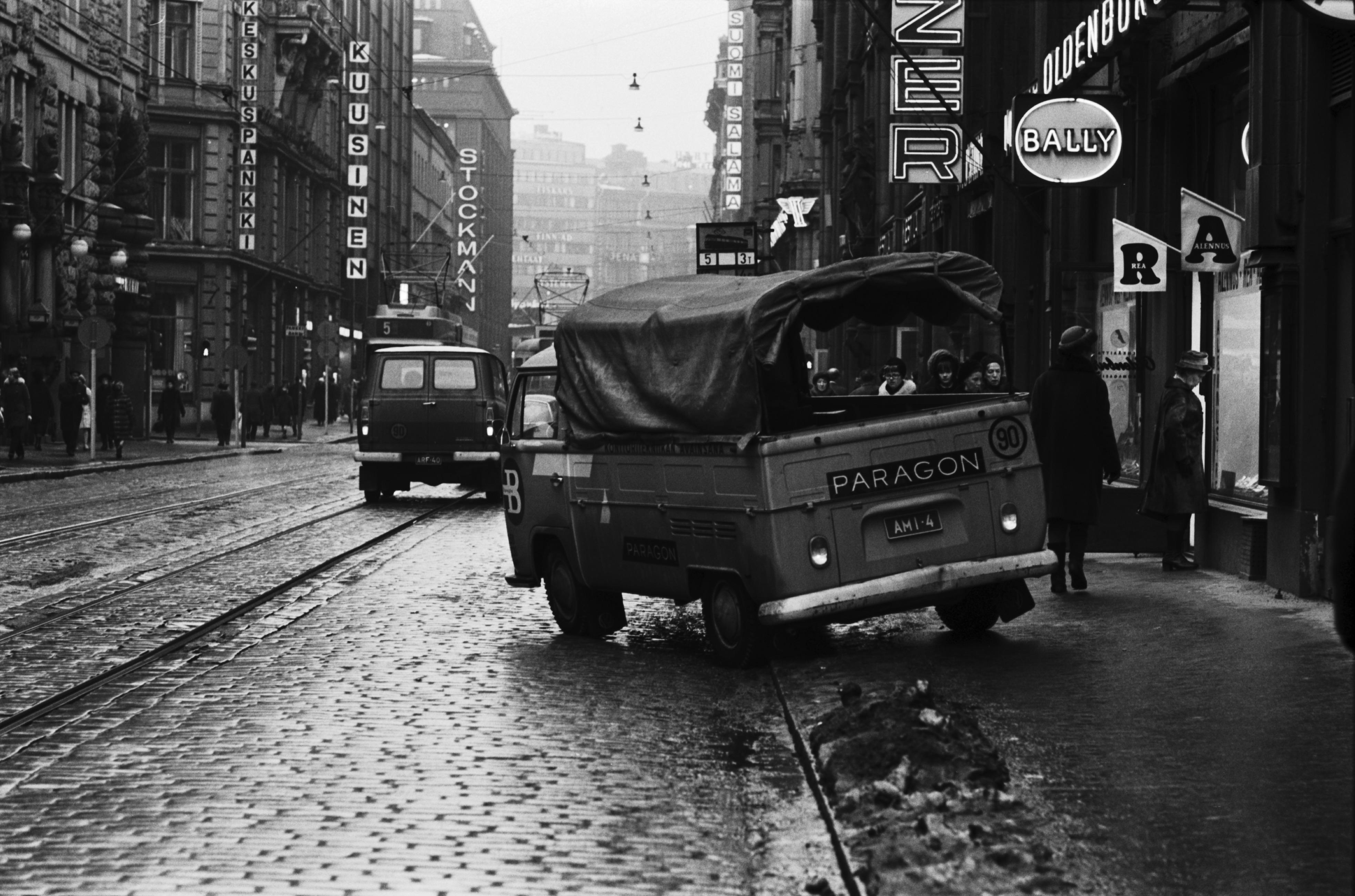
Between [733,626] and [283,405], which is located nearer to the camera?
[733,626]

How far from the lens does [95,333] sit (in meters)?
36.6

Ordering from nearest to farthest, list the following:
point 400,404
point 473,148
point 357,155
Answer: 1. point 400,404
2. point 357,155
3. point 473,148

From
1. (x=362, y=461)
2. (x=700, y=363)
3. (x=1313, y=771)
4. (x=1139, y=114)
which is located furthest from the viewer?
(x=362, y=461)

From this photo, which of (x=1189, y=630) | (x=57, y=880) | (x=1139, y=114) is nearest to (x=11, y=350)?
(x=1139, y=114)

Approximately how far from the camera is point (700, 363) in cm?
1106

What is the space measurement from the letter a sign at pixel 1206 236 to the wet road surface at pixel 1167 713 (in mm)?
2649

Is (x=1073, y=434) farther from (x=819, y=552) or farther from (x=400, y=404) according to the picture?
(x=400, y=404)

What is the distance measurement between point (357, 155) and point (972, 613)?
76.5m

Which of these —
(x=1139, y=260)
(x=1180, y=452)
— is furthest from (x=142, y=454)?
(x=1180, y=452)

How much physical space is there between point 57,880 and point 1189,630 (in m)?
7.46

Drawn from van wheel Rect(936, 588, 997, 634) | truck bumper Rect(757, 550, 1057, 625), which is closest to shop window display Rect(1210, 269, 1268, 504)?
van wheel Rect(936, 588, 997, 634)

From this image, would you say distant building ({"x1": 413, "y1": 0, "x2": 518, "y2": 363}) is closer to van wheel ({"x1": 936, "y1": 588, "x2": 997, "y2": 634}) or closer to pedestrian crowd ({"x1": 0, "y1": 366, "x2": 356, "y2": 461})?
pedestrian crowd ({"x1": 0, "y1": 366, "x2": 356, "y2": 461})

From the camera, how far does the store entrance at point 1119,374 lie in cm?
1666

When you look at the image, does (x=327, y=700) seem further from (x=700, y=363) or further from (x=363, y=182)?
(x=363, y=182)
